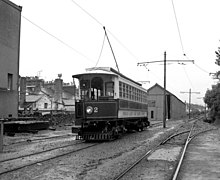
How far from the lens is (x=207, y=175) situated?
7.47m

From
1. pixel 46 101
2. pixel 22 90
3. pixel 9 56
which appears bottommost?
pixel 46 101

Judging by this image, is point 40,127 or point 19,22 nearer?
point 40,127

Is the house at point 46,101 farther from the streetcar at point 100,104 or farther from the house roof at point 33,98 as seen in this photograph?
the streetcar at point 100,104

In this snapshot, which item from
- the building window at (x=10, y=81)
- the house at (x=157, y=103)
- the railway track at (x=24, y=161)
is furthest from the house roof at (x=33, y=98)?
the railway track at (x=24, y=161)

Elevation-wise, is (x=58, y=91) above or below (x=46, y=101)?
above

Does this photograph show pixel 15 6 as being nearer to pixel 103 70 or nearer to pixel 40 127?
pixel 40 127

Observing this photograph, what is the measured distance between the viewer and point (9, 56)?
23.9 metres

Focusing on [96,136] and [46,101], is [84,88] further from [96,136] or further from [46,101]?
[46,101]

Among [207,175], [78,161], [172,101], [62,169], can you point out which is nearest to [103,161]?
[78,161]

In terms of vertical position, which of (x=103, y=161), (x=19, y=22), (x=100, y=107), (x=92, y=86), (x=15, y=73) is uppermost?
(x=19, y=22)

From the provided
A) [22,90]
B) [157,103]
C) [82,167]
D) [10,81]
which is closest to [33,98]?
[22,90]

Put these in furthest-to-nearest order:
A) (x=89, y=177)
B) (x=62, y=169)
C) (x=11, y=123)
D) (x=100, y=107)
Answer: (x=11, y=123), (x=100, y=107), (x=62, y=169), (x=89, y=177)

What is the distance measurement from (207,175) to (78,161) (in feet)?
12.3

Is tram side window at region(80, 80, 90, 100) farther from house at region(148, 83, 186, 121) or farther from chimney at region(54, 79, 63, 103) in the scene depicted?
house at region(148, 83, 186, 121)
